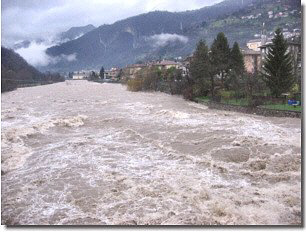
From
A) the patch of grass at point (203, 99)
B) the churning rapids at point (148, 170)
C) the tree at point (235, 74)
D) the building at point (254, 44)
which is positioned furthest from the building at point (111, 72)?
the tree at point (235, 74)

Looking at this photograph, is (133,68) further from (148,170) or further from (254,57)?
(148,170)

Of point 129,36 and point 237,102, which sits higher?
point 129,36

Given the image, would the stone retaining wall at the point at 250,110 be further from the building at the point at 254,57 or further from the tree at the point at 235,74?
the building at the point at 254,57

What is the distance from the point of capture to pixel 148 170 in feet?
13.0

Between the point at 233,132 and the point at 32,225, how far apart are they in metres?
4.15

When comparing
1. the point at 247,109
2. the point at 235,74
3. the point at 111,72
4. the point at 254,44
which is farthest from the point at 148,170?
the point at 235,74

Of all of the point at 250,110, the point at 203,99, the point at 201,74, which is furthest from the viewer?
the point at 201,74

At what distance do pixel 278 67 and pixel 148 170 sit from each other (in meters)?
2.64

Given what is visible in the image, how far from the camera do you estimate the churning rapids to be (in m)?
2.79

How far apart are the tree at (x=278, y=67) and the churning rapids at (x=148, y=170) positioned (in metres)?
0.59

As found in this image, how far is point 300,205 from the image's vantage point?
2520 millimetres

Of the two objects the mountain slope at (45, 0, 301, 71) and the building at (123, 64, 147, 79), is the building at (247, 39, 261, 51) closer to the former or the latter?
the mountain slope at (45, 0, 301, 71)

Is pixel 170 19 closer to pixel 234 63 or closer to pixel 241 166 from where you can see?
pixel 241 166

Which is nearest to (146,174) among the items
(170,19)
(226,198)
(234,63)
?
(226,198)
